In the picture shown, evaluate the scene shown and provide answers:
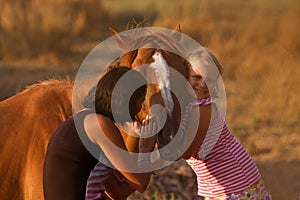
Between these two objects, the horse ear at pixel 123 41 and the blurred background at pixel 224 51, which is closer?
the horse ear at pixel 123 41

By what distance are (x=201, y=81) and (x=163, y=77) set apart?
Answer: 37cm

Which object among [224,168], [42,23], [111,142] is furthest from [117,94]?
[42,23]

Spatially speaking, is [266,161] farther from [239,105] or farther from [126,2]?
[126,2]

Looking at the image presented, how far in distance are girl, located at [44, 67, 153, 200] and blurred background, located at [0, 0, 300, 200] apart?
2.72 meters

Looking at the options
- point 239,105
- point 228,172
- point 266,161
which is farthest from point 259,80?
point 228,172

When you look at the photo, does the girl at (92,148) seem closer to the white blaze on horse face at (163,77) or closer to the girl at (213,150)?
the white blaze on horse face at (163,77)

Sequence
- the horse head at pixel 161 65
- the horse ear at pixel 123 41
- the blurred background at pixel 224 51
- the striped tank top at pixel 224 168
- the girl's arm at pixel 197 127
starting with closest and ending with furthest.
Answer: the horse head at pixel 161 65, the girl's arm at pixel 197 127, the horse ear at pixel 123 41, the striped tank top at pixel 224 168, the blurred background at pixel 224 51

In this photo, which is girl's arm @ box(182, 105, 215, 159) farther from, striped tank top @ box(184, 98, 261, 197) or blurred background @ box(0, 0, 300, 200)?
blurred background @ box(0, 0, 300, 200)

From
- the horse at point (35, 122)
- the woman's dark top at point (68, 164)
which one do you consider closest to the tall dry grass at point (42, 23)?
the horse at point (35, 122)

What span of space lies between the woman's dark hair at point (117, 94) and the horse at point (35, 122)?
427 mm

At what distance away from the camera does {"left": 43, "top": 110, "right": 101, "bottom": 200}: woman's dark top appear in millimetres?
3410

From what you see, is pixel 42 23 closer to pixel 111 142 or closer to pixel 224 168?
pixel 224 168

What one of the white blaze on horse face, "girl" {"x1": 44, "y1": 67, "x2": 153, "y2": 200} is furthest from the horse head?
"girl" {"x1": 44, "y1": 67, "x2": 153, "y2": 200}

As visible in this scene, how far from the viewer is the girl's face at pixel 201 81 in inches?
154
